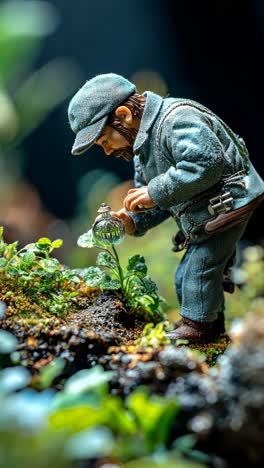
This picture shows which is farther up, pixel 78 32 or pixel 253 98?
pixel 78 32

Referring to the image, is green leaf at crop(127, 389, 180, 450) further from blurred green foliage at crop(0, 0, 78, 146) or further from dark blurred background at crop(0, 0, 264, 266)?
dark blurred background at crop(0, 0, 264, 266)

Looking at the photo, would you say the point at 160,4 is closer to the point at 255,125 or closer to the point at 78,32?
the point at 78,32

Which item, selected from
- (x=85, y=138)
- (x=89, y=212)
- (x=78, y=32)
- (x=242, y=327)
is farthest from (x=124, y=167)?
(x=242, y=327)

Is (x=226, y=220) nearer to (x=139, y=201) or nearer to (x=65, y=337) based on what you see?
(x=139, y=201)

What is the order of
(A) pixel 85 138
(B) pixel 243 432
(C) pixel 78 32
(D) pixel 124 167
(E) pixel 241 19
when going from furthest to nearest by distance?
1. (D) pixel 124 167
2. (C) pixel 78 32
3. (E) pixel 241 19
4. (A) pixel 85 138
5. (B) pixel 243 432

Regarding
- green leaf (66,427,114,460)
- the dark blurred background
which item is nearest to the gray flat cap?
green leaf (66,427,114,460)

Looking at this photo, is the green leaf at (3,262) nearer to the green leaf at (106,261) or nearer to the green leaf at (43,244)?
the green leaf at (43,244)
